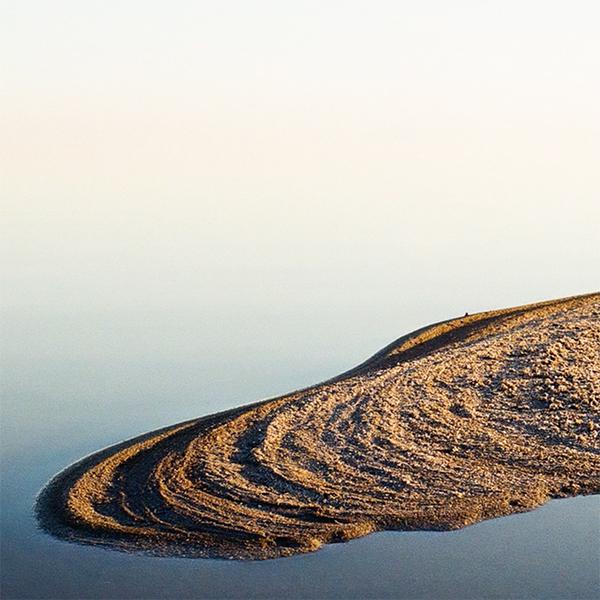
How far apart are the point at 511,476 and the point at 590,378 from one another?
4497 mm

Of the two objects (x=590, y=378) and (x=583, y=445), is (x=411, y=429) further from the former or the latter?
(x=590, y=378)

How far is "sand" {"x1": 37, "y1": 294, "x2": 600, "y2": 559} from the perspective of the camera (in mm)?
13773

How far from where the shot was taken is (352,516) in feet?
45.8

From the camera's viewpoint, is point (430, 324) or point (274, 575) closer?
point (274, 575)

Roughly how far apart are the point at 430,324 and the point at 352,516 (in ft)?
38.8

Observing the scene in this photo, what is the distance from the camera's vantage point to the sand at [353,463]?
13.8 meters

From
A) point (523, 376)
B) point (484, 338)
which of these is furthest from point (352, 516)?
point (484, 338)

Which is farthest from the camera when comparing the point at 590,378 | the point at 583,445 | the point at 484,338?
the point at 484,338

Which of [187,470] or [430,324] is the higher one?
[430,324]

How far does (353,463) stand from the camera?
15586mm

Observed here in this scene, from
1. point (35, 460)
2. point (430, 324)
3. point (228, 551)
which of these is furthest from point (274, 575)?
point (430, 324)

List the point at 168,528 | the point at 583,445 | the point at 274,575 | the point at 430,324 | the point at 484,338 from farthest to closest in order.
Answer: the point at 430,324
the point at 484,338
the point at 583,445
the point at 168,528
the point at 274,575

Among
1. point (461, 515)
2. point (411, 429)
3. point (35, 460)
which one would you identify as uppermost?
point (35, 460)

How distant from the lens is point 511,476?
15336 mm
